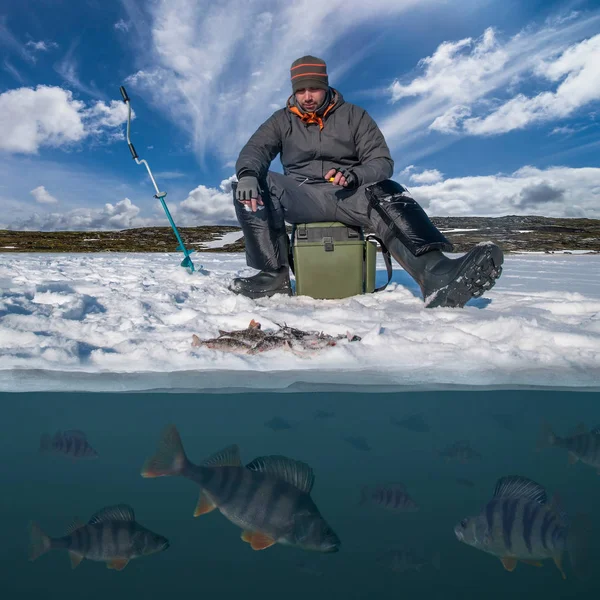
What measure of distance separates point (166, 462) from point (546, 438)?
1127 mm

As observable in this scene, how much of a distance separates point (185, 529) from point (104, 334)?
162cm

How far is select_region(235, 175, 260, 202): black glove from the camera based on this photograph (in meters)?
3.54

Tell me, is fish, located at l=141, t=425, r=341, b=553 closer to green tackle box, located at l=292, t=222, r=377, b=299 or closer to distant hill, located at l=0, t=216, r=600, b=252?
green tackle box, located at l=292, t=222, r=377, b=299

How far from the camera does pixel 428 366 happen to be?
2.07 meters

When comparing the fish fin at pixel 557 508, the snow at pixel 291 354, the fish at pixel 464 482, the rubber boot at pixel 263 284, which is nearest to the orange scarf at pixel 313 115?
the rubber boot at pixel 263 284

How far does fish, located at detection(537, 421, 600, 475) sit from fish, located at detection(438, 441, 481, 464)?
209 mm

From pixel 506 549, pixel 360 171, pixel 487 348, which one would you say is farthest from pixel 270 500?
pixel 360 171

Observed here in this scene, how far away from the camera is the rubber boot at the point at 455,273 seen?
9.77 feet

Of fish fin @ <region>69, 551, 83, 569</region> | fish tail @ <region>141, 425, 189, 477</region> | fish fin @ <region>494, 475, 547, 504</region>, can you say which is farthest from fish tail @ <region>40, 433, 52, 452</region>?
fish fin @ <region>494, 475, 547, 504</region>

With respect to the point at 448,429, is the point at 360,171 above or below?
above

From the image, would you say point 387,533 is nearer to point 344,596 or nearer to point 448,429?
point 344,596

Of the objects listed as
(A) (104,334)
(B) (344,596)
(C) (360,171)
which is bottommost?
(B) (344,596)

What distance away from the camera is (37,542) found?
1.03 m

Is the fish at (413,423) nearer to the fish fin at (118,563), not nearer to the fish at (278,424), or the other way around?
the fish at (278,424)
